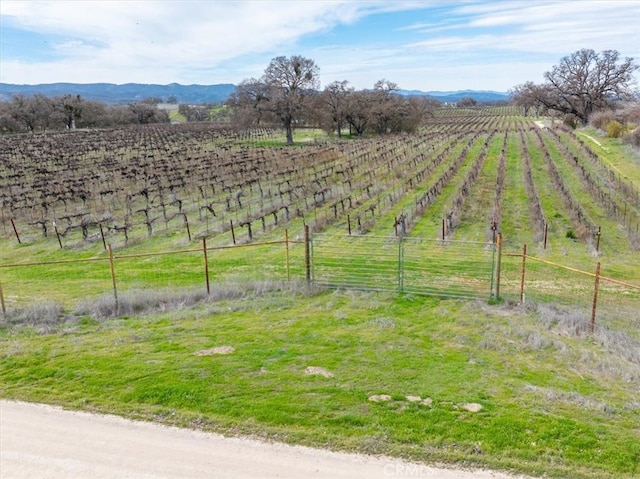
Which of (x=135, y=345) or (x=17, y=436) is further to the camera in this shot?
(x=135, y=345)

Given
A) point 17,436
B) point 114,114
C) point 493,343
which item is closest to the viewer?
point 17,436

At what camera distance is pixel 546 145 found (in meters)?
46.4

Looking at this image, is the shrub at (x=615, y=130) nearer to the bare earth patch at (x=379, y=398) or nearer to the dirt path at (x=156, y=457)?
the bare earth patch at (x=379, y=398)

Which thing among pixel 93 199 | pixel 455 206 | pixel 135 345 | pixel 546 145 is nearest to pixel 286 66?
pixel 546 145

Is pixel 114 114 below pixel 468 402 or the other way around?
the other way around

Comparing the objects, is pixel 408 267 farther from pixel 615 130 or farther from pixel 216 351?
pixel 615 130

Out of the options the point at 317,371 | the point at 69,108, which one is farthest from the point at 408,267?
the point at 69,108

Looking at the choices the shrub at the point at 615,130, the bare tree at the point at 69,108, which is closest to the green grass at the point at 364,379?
the shrub at the point at 615,130

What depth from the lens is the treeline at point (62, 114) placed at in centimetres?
7975

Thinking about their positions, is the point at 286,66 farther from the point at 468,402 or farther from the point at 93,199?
the point at 468,402

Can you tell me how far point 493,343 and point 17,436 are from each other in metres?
7.86

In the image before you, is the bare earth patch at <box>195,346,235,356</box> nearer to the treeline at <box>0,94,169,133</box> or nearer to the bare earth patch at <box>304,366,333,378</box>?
the bare earth patch at <box>304,366,333,378</box>

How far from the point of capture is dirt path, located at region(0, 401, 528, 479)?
19.5ft

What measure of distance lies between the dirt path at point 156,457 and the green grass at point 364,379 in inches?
9.2
